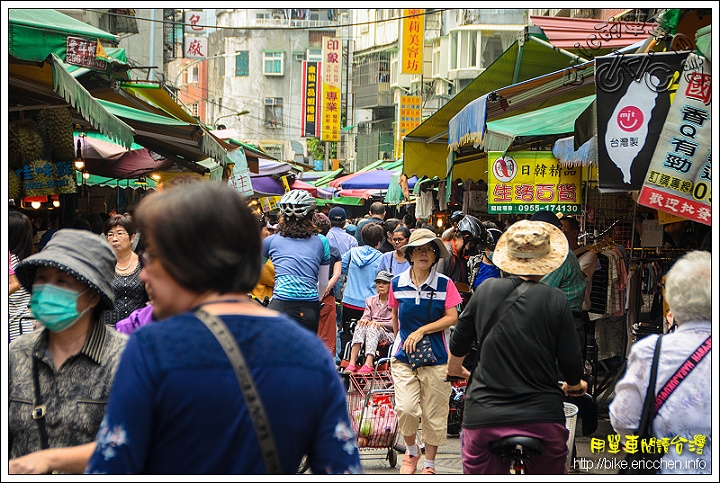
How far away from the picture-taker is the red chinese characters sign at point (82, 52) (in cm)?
735

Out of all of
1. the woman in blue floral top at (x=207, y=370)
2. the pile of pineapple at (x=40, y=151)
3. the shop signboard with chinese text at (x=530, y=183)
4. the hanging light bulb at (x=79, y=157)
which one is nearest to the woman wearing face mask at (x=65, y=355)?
the woman in blue floral top at (x=207, y=370)

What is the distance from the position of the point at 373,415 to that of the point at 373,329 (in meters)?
1.25

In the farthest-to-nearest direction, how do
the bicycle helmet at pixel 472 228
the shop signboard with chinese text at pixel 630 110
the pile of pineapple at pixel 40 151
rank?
the bicycle helmet at pixel 472 228
the pile of pineapple at pixel 40 151
the shop signboard with chinese text at pixel 630 110

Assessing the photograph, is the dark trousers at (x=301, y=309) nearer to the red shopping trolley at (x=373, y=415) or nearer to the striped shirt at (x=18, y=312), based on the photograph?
the red shopping trolley at (x=373, y=415)

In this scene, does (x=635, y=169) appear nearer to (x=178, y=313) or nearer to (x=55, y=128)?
(x=178, y=313)

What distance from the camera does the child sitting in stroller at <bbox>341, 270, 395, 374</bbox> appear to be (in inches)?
330

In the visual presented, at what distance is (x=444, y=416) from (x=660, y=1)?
3650mm

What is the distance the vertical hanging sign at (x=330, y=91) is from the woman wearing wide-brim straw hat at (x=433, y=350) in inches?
1877

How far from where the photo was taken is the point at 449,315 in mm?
7137

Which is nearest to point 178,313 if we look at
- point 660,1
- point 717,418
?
point 717,418

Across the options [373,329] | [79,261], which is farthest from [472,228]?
[79,261]

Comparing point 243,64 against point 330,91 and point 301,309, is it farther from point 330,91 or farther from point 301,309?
point 301,309

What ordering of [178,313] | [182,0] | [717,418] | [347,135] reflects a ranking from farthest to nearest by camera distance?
[347,135]
[182,0]
[717,418]
[178,313]

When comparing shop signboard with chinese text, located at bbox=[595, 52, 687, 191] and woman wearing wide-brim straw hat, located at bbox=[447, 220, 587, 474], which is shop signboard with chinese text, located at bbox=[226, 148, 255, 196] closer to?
shop signboard with chinese text, located at bbox=[595, 52, 687, 191]
